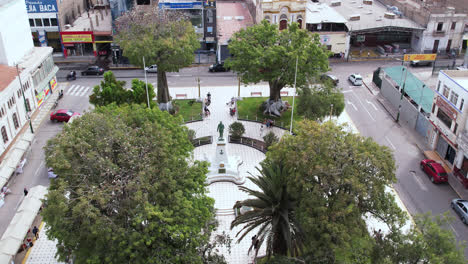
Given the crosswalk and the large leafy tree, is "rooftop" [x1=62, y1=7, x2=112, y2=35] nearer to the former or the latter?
the crosswalk

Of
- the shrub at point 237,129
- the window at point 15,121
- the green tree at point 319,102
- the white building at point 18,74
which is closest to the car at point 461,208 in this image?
the green tree at point 319,102

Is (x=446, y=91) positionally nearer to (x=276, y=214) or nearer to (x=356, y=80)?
(x=356, y=80)

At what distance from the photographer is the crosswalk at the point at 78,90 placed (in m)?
65.4

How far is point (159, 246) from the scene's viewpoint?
90.2 feet

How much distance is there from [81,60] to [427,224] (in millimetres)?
65438

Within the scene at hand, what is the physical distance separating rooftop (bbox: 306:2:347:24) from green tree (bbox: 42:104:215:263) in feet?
174

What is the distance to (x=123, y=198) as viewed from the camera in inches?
1101

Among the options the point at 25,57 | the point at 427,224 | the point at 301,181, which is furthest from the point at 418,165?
the point at 25,57

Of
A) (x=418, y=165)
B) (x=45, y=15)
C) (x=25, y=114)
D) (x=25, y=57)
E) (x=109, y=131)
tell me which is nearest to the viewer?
(x=109, y=131)

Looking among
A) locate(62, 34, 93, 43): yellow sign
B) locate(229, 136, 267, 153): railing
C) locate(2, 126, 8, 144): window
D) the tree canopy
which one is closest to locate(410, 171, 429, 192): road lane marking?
locate(229, 136, 267, 153): railing

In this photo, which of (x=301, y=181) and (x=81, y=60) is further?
(x=81, y=60)

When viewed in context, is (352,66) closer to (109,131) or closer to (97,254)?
(109,131)

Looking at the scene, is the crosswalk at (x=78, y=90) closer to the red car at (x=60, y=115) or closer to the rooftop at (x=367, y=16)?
the red car at (x=60, y=115)

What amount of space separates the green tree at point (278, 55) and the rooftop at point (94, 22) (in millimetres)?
32294
